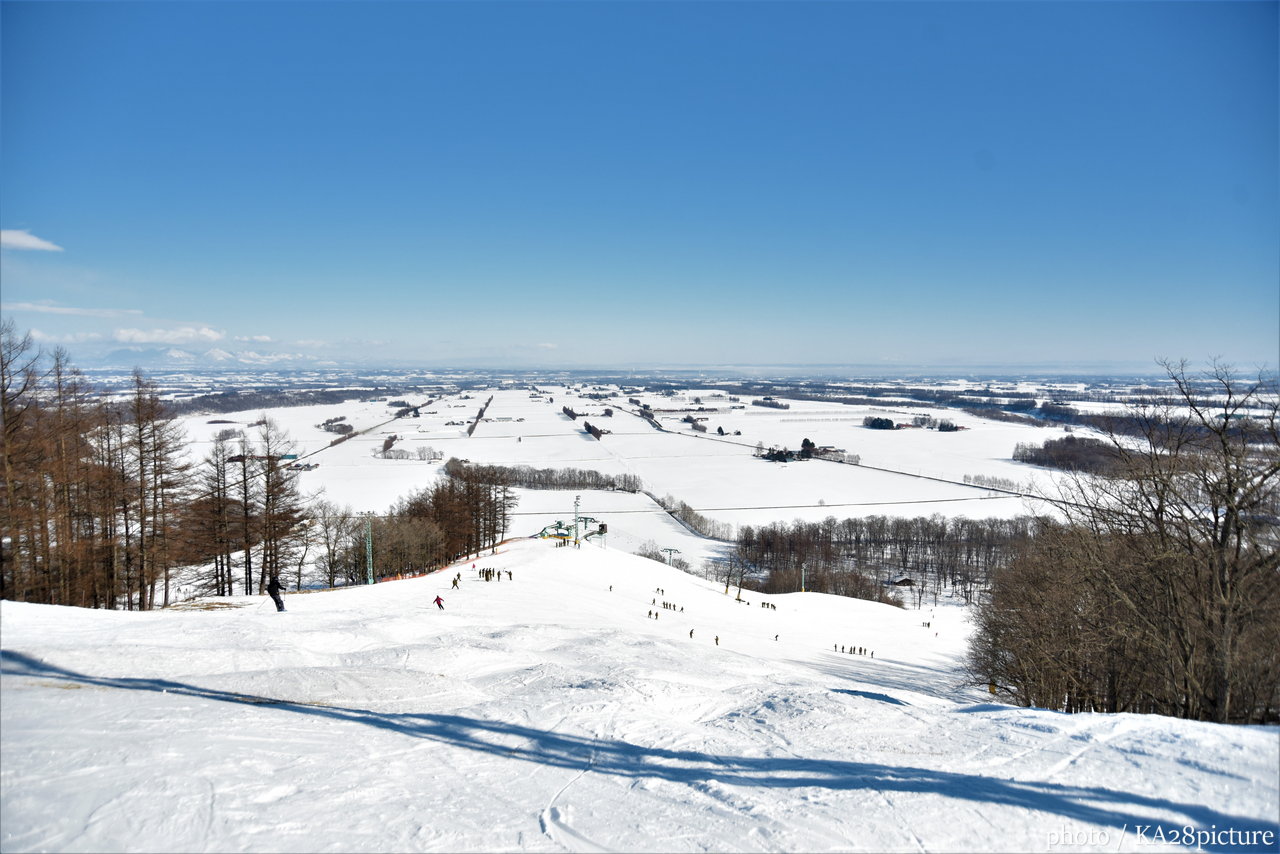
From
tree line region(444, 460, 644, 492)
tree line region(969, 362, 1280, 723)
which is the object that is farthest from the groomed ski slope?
tree line region(444, 460, 644, 492)

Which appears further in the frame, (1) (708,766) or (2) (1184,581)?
(2) (1184,581)

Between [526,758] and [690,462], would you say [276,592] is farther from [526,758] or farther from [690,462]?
[690,462]

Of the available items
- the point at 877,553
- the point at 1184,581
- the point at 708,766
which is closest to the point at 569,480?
the point at 877,553

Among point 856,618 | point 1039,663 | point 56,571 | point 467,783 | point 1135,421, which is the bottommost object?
point 856,618

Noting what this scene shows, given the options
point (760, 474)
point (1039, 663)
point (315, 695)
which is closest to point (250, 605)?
point (315, 695)

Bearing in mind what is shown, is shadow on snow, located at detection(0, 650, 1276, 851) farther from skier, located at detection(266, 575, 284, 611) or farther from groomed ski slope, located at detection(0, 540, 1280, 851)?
skier, located at detection(266, 575, 284, 611)

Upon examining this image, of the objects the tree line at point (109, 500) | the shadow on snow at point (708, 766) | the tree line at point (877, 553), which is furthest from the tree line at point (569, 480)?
the shadow on snow at point (708, 766)

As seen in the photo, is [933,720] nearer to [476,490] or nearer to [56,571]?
[56,571]

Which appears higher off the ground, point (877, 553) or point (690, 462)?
point (690, 462)
